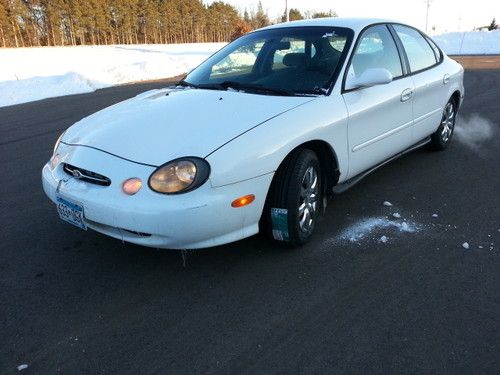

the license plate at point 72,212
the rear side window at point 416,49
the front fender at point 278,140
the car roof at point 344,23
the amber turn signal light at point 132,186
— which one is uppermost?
the car roof at point 344,23

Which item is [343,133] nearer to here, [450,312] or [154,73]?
[450,312]

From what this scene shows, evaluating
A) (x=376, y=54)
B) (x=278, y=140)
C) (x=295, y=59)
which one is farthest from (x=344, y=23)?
(x=278, y=140)

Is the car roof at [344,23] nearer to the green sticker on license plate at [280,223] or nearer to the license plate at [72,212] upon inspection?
the green sticker on license plate at [280,223]

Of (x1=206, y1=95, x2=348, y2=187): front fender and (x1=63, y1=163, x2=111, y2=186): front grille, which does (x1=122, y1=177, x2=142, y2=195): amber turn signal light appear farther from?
(x1=206, y1=95, x2=348, y2=187): front fender

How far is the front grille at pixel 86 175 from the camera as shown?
2.87m

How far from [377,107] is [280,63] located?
90 centimetres

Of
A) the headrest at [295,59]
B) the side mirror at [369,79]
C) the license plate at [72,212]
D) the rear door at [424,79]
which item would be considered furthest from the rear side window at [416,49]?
the license plate at [72,212]

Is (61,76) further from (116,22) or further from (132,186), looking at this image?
(116,22)

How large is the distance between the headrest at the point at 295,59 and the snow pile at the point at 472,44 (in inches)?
1171

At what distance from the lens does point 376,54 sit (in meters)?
4.14

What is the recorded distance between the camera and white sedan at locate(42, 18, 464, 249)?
9.01ft

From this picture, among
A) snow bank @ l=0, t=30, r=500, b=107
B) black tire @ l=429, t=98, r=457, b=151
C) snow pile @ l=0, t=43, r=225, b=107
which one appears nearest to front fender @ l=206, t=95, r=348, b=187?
snow bank @ l=0, t=30, r=500, b=107

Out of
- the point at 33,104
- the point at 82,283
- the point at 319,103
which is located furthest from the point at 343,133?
the point at 33,104

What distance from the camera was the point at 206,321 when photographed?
2.64 m
